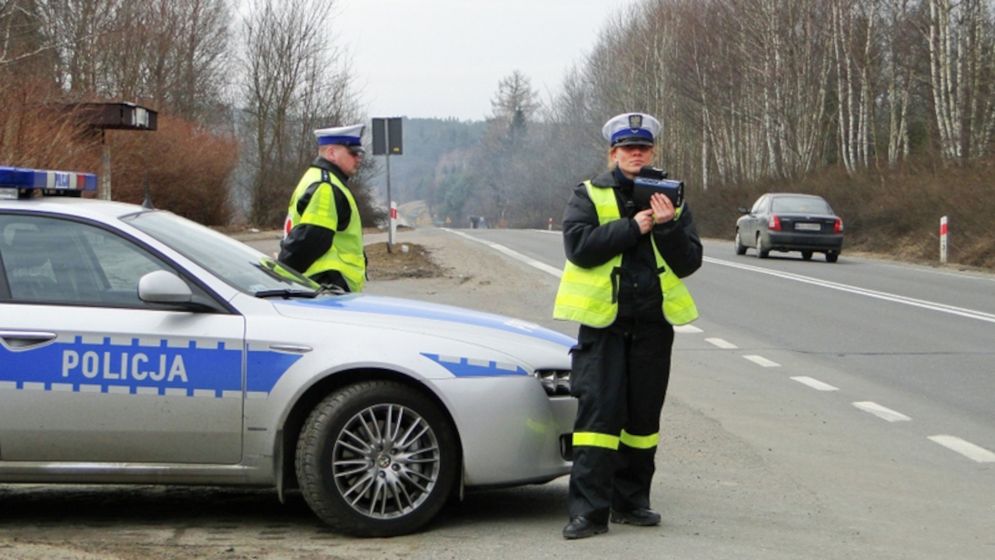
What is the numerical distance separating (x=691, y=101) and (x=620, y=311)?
7338 centimetres

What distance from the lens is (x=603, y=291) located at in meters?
6.15

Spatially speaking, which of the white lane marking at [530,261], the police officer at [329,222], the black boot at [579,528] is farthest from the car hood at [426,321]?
the white lane marking at [530,261]

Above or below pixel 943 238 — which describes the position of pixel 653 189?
above

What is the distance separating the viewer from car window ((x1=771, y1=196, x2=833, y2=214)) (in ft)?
104

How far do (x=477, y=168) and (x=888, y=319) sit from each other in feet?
539

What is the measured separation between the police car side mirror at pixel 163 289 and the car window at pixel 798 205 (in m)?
26.8

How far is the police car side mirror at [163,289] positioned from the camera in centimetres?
596

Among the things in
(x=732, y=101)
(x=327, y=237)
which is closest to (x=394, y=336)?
(x=327, y=237)

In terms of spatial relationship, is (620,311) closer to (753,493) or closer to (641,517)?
(641,517)

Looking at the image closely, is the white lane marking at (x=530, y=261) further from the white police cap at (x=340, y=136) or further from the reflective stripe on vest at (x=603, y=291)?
the reflective stripe on vest at (x=603, y=291)

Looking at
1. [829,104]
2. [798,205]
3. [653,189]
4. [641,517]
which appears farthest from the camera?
[829,104]

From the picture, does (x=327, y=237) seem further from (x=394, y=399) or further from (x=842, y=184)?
(x=842, y=184)

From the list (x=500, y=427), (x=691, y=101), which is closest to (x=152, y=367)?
(x=500, y=427)

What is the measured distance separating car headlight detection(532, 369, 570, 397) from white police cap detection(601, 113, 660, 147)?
39.7 inches
